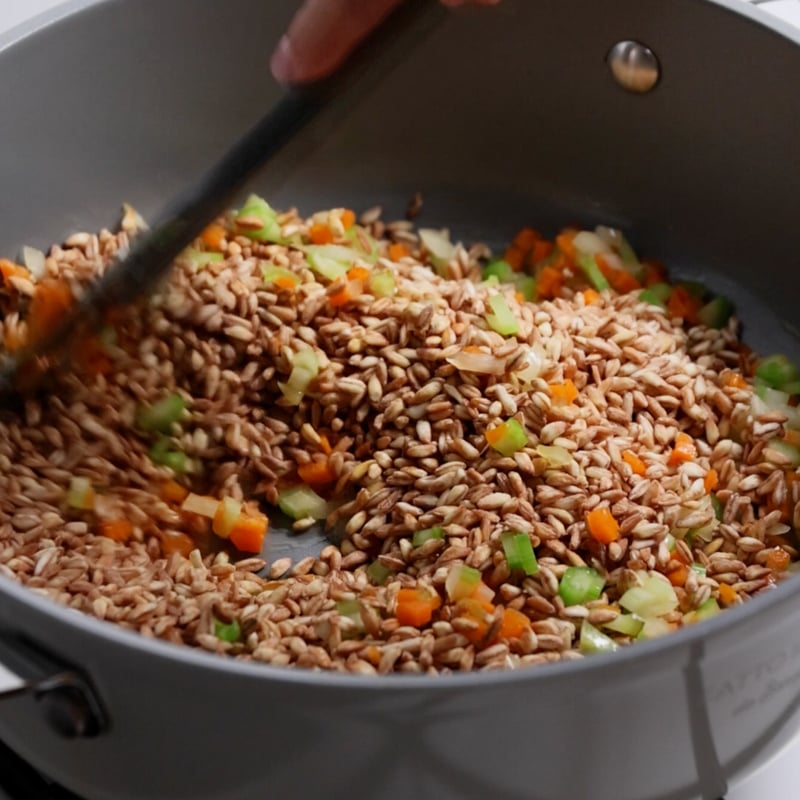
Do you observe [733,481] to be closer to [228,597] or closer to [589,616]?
[589,616]

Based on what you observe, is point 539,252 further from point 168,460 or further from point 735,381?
point 168,460

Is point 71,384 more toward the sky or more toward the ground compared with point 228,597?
more toward the sky

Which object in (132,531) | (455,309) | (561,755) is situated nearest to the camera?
(561,755)

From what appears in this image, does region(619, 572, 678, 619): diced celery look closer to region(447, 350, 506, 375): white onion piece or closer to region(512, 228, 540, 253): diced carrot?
region(447, 350, 506, 375): white onion piece

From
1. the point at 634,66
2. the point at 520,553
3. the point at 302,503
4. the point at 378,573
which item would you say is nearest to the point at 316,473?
the point at 302,503

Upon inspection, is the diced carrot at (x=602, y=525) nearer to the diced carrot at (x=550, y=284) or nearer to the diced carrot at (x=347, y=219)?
the diced carrot at (x=550, y=284)

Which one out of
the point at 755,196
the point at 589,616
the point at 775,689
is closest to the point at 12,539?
the point at 589,616
